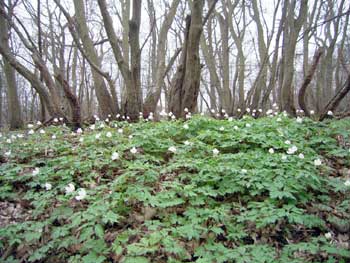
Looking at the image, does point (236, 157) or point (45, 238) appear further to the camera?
point (236, 157)

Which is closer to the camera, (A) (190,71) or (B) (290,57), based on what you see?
(B) (290,57)

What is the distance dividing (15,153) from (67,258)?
2.42 meters

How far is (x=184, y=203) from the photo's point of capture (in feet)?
9.95

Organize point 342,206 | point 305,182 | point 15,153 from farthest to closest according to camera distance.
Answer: point 15,153 < point 305,182 < point 342,206

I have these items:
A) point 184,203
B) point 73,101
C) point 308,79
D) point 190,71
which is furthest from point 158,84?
point 184,203

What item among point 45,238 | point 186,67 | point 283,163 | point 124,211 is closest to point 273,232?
point 283,163

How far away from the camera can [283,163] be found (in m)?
3.31

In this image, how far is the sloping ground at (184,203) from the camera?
2.43 metres

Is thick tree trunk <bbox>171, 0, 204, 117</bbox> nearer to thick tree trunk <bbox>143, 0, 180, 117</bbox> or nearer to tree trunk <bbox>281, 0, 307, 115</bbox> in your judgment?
thick tree trunk <bbox>143, 0, 180, 117</bbox>

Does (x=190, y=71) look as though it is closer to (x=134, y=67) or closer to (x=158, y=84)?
(x=134, y=67)

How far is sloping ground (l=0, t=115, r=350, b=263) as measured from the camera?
243 cm

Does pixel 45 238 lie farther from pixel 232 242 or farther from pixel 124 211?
pixel 232 242

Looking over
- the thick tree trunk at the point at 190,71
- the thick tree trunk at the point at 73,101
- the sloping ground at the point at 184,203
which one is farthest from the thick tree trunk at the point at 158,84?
the sloping ground at the point at 184,203

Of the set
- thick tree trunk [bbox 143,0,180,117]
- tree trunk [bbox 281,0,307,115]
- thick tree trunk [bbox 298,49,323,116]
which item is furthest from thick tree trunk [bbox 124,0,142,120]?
thick tree trunk [bbox 298,49,323,116]
